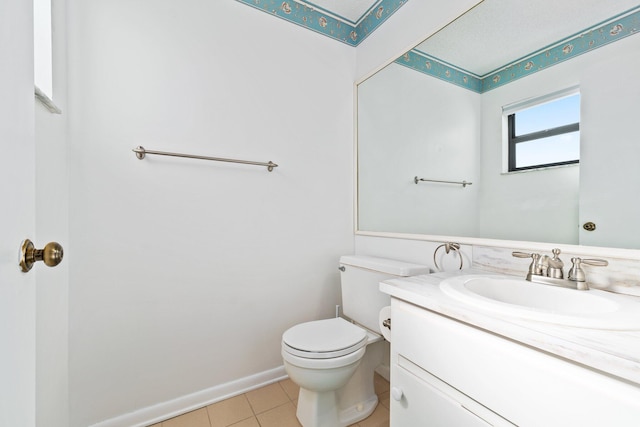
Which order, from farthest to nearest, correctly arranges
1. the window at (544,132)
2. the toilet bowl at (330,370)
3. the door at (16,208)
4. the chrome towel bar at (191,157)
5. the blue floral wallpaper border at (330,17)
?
the blue floral wallpaper border at (330,17) < the chrome towel bar at (191,157) < the toilet bowl at (330,370) < the window at (544,132) < the door at (16,208)

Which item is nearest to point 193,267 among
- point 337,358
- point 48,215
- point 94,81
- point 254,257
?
point 254,257

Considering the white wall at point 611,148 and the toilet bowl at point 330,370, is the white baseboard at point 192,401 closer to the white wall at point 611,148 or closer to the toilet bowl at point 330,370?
the toilet bowl at point 330,370

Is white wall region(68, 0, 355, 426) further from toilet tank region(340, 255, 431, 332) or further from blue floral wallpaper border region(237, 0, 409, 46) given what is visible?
toilet tank region(340, 255, 431, 332)

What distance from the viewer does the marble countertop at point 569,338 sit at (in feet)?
1.53

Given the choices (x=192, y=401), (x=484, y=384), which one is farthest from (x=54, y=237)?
(x=484, y=384)

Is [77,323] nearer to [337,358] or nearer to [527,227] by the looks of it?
[337,358]

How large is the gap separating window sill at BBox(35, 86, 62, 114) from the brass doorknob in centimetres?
64

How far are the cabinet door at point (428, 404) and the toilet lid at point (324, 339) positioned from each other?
30cm

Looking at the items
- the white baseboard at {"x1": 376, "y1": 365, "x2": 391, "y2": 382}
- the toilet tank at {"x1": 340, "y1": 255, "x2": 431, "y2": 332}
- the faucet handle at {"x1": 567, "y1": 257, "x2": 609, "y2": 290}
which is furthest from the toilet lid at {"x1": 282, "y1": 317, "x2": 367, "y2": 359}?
the faucet handle at {"x1": 567, "y1": 257, "x2": 609, "y2": 290}

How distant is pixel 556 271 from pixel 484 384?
488 millimetres

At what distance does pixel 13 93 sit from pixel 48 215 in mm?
734

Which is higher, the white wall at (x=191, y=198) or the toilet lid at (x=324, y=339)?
the white wall at (x=191, y=198)

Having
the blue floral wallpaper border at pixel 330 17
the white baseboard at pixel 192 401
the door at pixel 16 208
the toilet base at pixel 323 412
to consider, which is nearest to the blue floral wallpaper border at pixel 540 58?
the blue floral wallpaper border at pixel 330 17

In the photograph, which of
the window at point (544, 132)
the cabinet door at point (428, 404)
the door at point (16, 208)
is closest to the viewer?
the door at point (16, 208)
